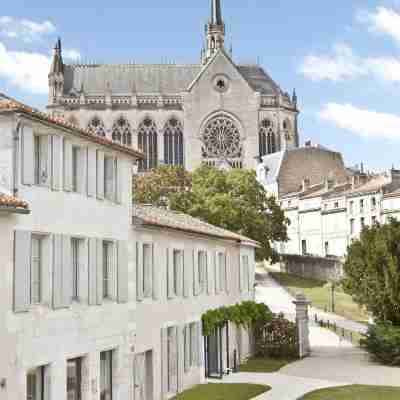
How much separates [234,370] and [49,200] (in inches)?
685

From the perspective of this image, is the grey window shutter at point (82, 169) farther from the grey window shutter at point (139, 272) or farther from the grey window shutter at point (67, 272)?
the grey window shutter at point (139, 272)

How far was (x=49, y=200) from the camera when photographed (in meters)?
17.9

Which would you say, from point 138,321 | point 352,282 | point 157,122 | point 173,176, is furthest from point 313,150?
point 138,321

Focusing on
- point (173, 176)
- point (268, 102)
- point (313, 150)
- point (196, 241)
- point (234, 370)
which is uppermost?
point (268, 102)

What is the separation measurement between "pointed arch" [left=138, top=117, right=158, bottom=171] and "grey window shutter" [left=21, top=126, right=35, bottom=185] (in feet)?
319

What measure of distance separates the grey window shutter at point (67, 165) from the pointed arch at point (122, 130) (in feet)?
319

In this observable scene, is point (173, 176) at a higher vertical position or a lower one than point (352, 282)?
higher

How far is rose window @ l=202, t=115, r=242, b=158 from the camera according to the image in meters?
114

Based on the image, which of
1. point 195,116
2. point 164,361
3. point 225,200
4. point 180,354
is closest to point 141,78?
point 195,116

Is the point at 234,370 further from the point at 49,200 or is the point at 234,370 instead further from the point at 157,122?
the point at 157,122

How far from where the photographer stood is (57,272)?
17.7 m

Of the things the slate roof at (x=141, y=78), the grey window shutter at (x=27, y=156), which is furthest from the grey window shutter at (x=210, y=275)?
the slate roof at (x=141, y=78)

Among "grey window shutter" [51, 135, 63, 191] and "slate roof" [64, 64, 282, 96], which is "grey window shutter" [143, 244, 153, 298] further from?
"slate roof" [64, 64, 282, 96]

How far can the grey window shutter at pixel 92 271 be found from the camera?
19359 mm
